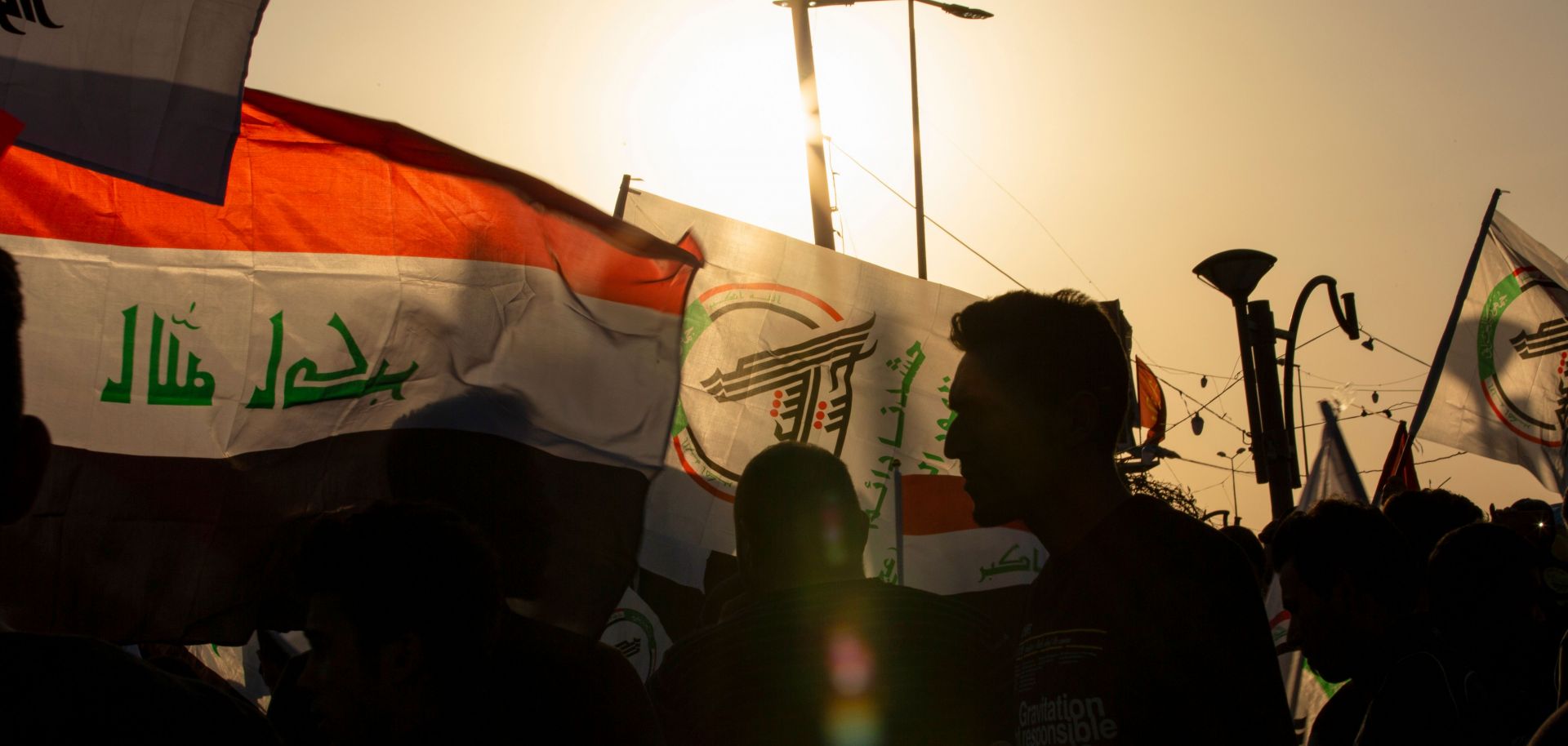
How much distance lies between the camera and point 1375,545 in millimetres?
2869

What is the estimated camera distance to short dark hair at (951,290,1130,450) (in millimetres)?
2162

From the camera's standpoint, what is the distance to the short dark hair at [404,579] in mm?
2250

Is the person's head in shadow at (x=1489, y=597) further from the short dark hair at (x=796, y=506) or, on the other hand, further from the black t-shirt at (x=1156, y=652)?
the black t-shirt at (x=1156, y=652)

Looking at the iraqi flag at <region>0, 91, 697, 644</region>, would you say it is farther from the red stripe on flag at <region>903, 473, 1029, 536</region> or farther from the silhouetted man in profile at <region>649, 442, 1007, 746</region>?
the red stripe on flag at <region>903, 473, 1029, 536</region>

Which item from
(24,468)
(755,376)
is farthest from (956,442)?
(755,376)

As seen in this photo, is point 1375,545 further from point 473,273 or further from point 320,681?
point 473,273

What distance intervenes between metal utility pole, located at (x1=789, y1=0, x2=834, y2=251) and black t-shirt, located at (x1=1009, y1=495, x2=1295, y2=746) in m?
8.18

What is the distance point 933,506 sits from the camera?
6.41m

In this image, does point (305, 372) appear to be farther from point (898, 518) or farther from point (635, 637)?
point (898, 518)

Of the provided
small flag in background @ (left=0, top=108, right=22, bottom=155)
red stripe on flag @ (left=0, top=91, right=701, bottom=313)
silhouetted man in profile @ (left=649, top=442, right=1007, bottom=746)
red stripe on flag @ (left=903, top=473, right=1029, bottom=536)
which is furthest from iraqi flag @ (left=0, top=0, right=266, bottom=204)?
red stripe on flag @ (left=903, top=473, right=1029, bottom=536)

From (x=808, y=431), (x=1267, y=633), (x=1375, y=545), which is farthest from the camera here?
(x=808, y=431)

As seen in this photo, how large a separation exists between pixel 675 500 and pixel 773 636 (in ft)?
10.3

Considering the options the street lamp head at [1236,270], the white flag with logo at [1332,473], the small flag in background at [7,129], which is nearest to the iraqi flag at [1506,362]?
the white flag with logo at [1332,473]

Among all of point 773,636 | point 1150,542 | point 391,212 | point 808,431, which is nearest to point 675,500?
point 808,431
